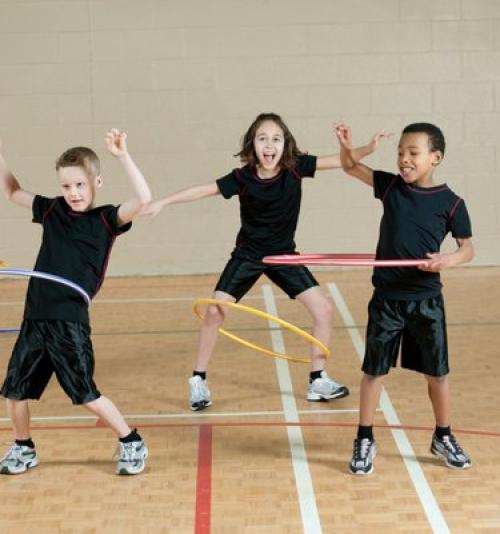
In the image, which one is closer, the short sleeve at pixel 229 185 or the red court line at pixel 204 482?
the red court line at pixel 204 482

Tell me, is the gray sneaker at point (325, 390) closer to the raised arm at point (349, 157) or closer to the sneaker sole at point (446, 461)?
the sneaker sole at point (446, 461)

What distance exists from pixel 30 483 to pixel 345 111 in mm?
6826

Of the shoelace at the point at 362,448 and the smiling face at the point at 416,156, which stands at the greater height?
the smiling face at the point at 416,156

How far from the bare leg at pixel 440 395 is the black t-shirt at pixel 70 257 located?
63.4 inches

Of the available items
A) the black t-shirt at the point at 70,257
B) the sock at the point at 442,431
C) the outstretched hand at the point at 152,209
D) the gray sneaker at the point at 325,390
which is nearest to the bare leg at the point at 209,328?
the gray sneaker at the point at 325,390

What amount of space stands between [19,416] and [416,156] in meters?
2.17

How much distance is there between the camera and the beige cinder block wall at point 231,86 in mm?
10766

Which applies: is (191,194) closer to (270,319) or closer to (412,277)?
(270,319)

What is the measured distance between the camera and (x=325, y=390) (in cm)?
630

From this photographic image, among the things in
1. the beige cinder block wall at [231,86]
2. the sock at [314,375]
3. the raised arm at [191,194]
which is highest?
the beige cinder block wall at [231,86]

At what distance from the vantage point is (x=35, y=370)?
4914mm

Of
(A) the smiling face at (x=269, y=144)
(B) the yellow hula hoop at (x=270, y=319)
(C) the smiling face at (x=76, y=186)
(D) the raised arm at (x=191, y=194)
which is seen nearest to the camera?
(C) the smiling face at (x=76, y=186)

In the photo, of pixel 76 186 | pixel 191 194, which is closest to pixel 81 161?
pixel 76 186

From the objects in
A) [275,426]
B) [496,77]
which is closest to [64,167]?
[275,426]
